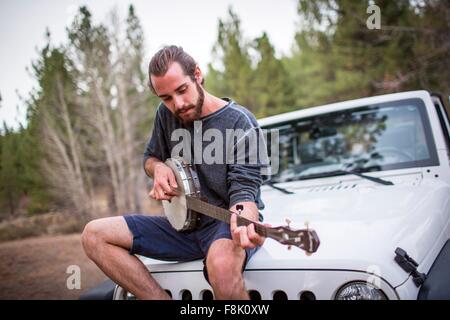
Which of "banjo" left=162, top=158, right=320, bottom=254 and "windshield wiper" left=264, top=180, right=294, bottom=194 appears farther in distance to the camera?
"windshield wiper" left=264, top=180, right=294, bottom=194

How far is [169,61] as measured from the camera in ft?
6.72

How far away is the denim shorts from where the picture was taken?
2084 millimetres

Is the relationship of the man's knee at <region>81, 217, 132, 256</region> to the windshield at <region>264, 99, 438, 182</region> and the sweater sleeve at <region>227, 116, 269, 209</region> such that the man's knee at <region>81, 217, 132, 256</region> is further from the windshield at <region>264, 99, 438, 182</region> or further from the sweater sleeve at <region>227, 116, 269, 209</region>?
the windshield at <region>264, 99, 438, 182</region>

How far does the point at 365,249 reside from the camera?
1.71 meters

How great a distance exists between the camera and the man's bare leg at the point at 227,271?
1691mm

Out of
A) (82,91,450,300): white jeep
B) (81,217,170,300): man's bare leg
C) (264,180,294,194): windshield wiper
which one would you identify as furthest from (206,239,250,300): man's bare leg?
(264,180,294,194): windshield wiper

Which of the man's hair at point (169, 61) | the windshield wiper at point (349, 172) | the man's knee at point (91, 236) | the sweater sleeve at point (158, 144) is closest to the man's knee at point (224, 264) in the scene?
the man's knee at point (91, 236)

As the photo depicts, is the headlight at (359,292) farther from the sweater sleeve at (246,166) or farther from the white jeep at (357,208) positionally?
the sweater sleeve at (246,166)

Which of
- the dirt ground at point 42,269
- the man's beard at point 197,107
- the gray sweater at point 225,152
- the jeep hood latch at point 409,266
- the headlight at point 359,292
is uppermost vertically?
the man's beard at point 197,107

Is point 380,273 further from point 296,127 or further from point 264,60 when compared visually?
point 264,60

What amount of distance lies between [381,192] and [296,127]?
1187mm

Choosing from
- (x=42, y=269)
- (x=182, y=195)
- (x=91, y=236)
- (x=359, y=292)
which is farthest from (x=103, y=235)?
(x=42, y=269)

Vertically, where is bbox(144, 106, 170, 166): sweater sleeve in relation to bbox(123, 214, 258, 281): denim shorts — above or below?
above

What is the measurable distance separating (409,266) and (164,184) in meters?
1.24
